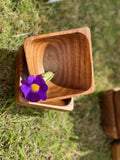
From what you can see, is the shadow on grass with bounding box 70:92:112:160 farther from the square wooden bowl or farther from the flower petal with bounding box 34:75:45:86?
the flower petal with bounding box 34:75:45:86

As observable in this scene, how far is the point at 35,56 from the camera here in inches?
45.5

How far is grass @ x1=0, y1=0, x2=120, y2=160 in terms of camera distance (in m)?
1.21

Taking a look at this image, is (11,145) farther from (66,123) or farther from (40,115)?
(66,123)

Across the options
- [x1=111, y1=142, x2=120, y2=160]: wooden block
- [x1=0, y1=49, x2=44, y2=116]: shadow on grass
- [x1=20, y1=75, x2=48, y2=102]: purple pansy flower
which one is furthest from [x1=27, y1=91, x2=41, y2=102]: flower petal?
[x1=111, y1=142, x2=120, y2=160]: wooden block

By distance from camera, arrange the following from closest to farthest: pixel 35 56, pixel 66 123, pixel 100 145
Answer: pixel 35 56, pixel 66 123, pixel 100 145

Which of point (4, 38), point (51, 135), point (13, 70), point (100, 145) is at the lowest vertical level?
point (100, 145)

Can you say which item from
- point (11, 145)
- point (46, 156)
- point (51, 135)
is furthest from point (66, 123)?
point (11, 145)

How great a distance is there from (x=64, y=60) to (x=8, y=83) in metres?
0.33

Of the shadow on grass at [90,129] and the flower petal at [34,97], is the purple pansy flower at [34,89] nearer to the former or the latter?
the flower petal at [34,97]

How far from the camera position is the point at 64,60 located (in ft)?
4.01

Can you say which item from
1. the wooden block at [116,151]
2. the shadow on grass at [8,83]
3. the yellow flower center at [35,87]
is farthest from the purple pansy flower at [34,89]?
the wooden block at [116,151]

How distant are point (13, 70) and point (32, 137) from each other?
395 mm

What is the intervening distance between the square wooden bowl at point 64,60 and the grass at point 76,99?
7.0 inches

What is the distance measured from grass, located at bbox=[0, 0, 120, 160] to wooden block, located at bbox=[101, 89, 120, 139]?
1.8 inches
